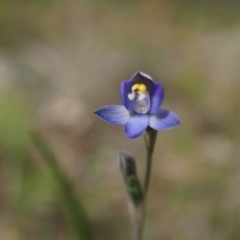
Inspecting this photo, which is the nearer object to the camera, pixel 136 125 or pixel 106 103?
pixel 136 125

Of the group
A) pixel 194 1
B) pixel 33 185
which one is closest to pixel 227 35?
pixel 194 1

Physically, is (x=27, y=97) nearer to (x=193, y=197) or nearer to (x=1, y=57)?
(x=1, y=57)

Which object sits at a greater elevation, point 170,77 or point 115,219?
point 170,77

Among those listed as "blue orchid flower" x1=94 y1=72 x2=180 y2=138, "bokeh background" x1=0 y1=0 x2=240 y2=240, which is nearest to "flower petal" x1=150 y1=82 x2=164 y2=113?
"blue orchid flower" x1=94 y1=72 x2=180 y2=138

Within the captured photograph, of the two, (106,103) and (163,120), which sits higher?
(163,120)

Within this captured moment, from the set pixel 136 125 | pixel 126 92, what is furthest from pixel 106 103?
pixel 136 125

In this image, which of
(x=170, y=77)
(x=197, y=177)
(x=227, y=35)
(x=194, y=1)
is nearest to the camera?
(x=197, y=177)

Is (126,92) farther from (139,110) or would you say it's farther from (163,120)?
(163,120)
